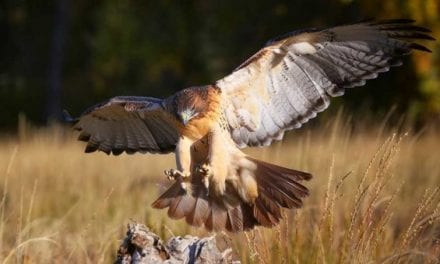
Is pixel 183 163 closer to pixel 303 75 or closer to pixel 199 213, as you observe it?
pixel 199 213

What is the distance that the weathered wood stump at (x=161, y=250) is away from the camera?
4.61 meters

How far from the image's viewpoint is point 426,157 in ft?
32.3

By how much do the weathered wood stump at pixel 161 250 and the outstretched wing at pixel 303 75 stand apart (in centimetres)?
158

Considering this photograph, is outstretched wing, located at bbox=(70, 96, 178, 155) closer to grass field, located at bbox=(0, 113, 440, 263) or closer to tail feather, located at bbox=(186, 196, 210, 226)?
grass field, located at bbox=(0, 113, 440, 263)

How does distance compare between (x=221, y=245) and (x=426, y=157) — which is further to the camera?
(x=426, y=157)

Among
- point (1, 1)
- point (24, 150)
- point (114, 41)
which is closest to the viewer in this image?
point (24, 150)

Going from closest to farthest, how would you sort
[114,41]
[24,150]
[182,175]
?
[182,175] → [24,150] → [114,41]

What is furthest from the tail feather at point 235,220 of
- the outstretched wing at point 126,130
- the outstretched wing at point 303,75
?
the outstretched wing at point 126,130

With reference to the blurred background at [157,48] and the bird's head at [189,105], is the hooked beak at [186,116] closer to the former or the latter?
the bird's head at [189,105]

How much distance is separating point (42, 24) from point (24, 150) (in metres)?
21.3

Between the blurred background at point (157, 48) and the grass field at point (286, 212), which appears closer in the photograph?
the grass field at point (286, 212)

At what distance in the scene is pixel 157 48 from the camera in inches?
941

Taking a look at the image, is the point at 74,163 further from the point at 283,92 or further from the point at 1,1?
the point at 1,1

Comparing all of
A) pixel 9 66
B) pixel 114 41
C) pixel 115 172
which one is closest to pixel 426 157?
pixel 115 172
